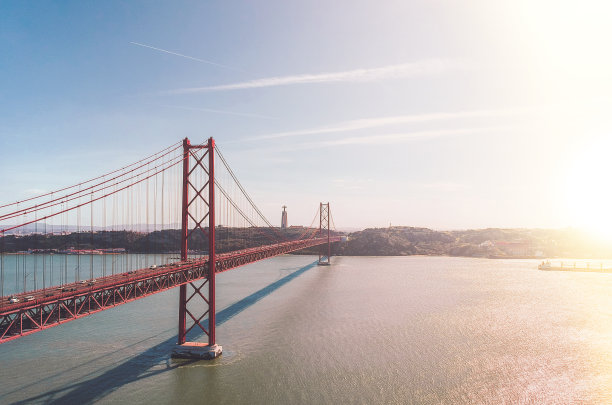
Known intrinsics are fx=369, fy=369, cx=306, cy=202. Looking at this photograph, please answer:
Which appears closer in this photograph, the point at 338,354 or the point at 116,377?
the point at 116,377

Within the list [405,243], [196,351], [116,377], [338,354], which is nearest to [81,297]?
[116,377]

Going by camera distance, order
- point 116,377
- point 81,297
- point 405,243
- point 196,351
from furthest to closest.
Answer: point 405,243, point 196,351, point 116,377, point 81,297

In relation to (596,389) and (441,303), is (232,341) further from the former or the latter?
(441,303)

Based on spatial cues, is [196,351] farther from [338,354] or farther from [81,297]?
[81,297]

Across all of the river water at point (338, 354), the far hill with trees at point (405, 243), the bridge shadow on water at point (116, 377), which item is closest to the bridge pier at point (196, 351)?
the bridge shadow on water at point (116, 377)

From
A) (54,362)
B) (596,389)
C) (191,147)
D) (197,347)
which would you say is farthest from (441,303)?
(54,362)

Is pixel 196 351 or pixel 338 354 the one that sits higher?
pixel 196 351

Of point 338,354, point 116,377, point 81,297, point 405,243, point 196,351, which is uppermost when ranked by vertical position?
point 81,297

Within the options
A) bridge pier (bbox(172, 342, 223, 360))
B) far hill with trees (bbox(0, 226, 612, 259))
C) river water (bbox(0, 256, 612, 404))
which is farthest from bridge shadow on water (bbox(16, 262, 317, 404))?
far hill with trees (bbox(0, 226, 612, 259))

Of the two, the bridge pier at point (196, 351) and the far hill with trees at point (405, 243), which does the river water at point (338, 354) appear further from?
the far hill with trees at point (405, 243)
